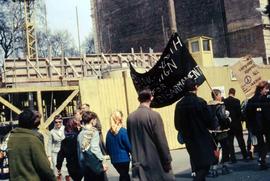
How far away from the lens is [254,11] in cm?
3844

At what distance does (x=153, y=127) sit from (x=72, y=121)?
104 inches

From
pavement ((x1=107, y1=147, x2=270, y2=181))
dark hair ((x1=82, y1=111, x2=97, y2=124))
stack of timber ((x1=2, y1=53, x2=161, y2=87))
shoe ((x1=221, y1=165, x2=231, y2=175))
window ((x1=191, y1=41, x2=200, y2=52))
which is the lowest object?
pavement ((x1=107, y1=147, x2=270, y2=181))

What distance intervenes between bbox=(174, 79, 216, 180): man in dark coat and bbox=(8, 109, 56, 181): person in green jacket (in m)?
2.55

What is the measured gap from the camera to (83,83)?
16.8 metres

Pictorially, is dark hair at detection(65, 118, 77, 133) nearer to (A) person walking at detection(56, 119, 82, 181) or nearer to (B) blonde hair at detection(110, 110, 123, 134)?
(A) person walking at detection(56, 119, 82, 181)

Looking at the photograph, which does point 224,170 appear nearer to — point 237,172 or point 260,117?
point 237,172

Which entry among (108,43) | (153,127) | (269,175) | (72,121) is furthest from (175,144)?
(108,43)

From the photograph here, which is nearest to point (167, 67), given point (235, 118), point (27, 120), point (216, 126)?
point (216, 126)

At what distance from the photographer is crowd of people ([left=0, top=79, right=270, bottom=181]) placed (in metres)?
5.58

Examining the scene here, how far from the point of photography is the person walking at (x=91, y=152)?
7.29 meters

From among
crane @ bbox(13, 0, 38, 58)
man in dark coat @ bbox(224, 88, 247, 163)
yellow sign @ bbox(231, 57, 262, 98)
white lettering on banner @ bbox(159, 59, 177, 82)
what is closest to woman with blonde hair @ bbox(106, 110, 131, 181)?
white lettering on banner @ bbox(159, 59, 177, 82)

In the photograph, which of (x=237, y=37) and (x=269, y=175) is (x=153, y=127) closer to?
(x=269, y=175)

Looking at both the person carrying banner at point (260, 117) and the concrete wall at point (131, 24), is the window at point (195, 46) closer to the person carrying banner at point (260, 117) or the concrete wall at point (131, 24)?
the person carrying banner at point (260, 117)

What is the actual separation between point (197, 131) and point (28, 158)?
2839 millimetres
